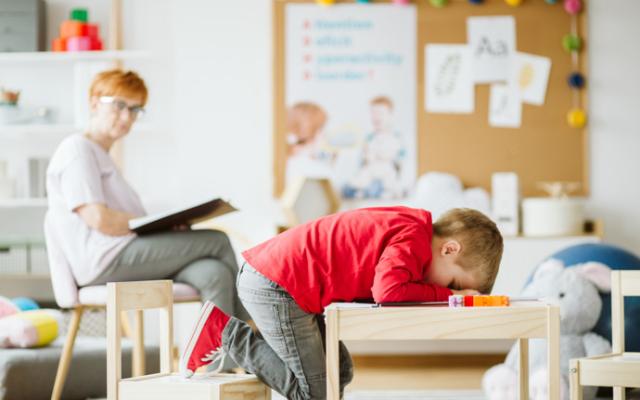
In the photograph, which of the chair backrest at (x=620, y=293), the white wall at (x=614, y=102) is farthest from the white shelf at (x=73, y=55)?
the chair backrest at (x=620, y=293)

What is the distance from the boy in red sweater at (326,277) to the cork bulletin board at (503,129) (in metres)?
2.00

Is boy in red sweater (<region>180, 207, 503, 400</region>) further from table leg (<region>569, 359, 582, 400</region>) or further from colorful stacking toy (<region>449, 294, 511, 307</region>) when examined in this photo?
table leg (<region>569, 359, 582, 400</region>)

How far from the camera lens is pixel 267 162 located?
388 centimetres

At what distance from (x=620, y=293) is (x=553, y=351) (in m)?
0.64

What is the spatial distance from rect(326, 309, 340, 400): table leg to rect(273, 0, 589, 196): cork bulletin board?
2.31 metres

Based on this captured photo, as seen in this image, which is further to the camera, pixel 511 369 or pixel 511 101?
pixel 511 101

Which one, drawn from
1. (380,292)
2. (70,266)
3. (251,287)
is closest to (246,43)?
(70,266)

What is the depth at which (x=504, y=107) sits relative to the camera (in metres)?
3.88

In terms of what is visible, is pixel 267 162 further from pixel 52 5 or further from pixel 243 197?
pixel 52 5

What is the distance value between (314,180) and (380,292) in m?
2.09

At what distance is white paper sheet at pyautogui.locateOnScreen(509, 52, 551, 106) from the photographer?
3.88 meters

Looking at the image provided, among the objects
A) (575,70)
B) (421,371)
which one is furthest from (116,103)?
(575,70)

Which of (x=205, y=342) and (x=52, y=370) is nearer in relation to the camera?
(x=205, y=342)

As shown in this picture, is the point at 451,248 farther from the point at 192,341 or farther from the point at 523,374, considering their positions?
the point at 192,341
